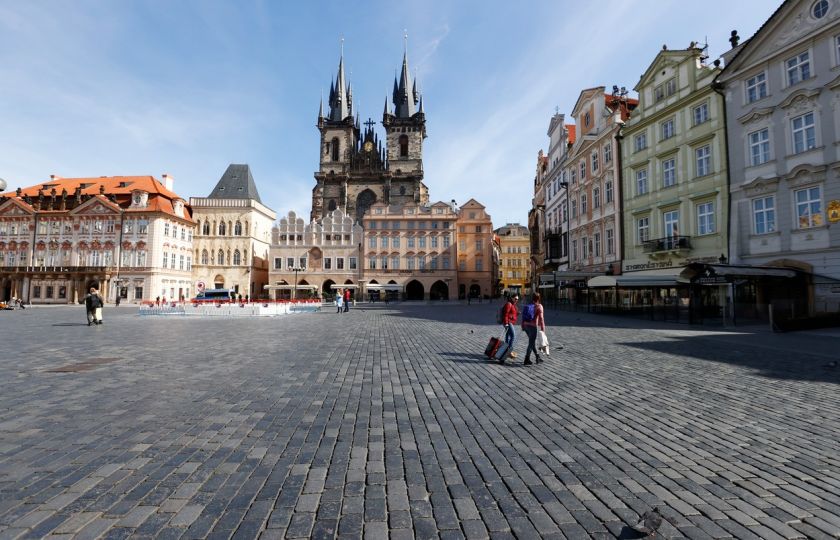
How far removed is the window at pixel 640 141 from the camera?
27761mm

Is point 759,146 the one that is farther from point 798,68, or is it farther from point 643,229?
point 643,229

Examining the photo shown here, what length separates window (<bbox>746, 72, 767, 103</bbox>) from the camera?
69.6ft

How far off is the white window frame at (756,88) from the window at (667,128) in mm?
4220

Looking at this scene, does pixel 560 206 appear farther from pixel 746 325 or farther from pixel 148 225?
pixel 148 225

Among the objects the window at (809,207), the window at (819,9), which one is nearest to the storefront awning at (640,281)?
the window at (809,207)

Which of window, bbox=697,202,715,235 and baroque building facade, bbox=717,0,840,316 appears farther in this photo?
window, bbox=697,202,715,235

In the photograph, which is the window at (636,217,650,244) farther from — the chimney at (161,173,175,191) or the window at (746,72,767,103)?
the chimney at (161,173,175,191)

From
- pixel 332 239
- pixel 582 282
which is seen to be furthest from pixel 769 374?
pixel 332 239

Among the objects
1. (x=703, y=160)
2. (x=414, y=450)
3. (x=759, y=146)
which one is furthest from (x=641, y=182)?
(x=414, y=450)

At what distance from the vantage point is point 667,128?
2625 cm

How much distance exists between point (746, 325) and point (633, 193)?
12111 millimetres

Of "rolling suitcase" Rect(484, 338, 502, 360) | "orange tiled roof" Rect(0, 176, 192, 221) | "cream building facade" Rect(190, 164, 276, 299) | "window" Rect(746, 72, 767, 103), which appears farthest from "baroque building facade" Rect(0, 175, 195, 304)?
"window" Rect(746, 72, 767, 103)

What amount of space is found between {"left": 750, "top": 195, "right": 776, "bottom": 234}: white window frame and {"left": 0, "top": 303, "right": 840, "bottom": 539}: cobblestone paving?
1538 centimetres

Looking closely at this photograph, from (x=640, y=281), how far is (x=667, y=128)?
1103cm
